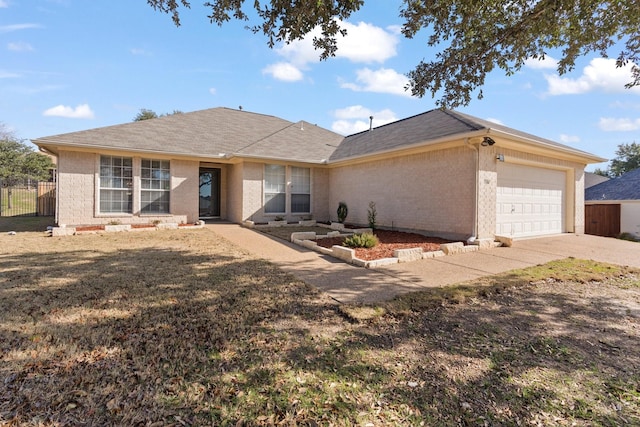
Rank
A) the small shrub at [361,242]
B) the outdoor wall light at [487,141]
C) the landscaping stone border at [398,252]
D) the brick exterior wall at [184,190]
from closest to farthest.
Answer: the landscaping stone border at [398,252]
the small shrub at [361,242]
the outdoor wall light at [487,141]
the brick exterior wall at [184,190]

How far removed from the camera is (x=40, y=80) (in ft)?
41.1

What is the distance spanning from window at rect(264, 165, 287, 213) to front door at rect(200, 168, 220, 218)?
3.49m

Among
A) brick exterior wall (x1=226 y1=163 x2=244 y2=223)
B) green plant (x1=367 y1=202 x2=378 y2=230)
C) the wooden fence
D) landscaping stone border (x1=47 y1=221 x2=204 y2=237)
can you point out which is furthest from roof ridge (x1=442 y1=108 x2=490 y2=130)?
the wooden fence

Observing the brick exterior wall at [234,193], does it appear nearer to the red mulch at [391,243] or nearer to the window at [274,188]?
the window at [274,188]

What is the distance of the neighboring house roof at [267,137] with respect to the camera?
10.9 m

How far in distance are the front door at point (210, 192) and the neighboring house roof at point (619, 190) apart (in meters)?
22.0

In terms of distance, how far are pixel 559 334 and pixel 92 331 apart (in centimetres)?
545

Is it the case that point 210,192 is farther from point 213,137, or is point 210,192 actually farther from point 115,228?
point 115,228

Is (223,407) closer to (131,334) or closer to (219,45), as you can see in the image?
(131,334)

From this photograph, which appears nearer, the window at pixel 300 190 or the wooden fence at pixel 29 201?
the window at pixel 300 190

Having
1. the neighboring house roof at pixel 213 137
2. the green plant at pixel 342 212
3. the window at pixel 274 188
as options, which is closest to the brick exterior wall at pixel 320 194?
the neighboring house roof at pixel 213 137

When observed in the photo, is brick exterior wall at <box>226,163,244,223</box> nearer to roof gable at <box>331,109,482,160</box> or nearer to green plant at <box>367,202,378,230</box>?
roof gable at <box>331,109,482,160</box>

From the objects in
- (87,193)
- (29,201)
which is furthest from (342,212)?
(29,201)

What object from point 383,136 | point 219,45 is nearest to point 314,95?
point 383,136
